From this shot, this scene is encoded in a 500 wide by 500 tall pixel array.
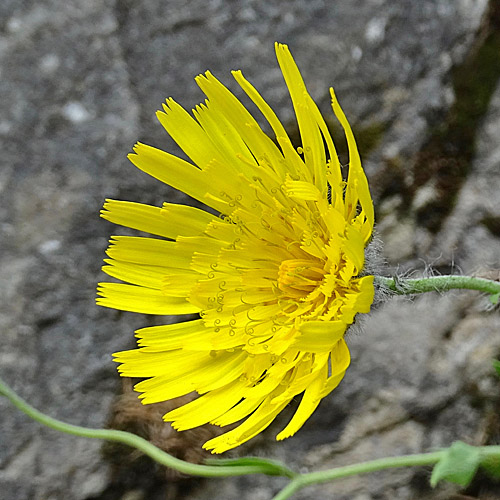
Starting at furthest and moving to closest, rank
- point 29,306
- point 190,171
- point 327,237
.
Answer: point 29,306 < point 190,171 < point 327,237

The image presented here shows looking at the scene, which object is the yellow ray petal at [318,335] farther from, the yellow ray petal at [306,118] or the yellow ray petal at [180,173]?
the yellow ray petal at [180,173]

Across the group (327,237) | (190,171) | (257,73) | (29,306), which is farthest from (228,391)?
(257,73)

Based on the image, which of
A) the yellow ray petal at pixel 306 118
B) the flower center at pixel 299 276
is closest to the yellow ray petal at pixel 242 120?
the yellow ray petal at pixel 306 118

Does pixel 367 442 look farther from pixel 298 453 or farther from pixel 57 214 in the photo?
pixel 57 214

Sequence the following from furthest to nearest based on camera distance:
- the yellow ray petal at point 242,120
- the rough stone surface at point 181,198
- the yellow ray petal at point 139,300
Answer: the rough stone surface at point 181,198, the yellow ray petal at point 139,300, the yellow ray petal at point 242,120

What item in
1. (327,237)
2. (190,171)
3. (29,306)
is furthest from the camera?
(29,306)

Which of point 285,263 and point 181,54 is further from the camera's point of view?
point 181,54

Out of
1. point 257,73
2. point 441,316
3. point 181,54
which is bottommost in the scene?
point 441,316
